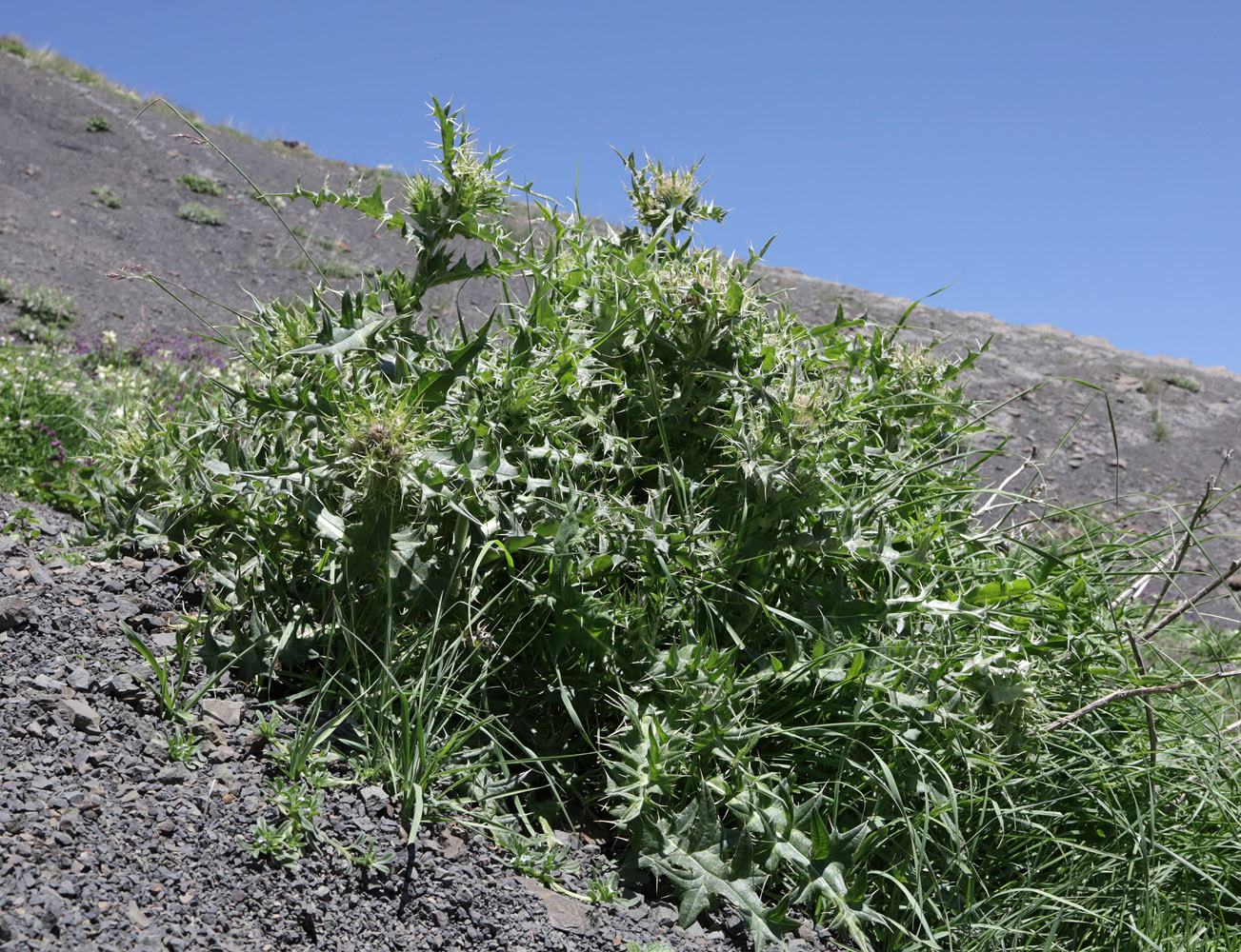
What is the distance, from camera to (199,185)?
13102mm

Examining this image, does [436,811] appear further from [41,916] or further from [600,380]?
[600,380]

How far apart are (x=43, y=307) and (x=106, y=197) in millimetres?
5017

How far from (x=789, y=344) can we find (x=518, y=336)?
34.8 inches

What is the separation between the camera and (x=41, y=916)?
158cm

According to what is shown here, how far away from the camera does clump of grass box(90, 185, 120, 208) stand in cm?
1152

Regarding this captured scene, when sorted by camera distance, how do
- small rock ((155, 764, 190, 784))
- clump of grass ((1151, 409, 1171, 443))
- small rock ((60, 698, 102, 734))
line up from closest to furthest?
small rock ((155, 764, 190, 784))
small rock ((60, 698, 102, 734))
clump of grass ((1151, 409, 1171, 443))

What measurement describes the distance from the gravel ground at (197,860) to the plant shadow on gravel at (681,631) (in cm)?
8

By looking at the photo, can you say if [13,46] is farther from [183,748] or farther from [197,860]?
[197,860]

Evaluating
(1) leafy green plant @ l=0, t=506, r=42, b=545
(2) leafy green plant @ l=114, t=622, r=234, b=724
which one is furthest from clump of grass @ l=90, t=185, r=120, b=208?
(2) leafy green plant @ l=114, t=622, r=234, b=724

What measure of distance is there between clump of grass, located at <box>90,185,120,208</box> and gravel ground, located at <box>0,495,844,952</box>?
10975 mm

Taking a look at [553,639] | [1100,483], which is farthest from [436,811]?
[1100,483]

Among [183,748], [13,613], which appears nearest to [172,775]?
[183,748]

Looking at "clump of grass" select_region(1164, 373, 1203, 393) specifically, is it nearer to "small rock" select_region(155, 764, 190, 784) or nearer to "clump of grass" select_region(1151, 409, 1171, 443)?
"clump of grass" select_region(1151, 409, 1171, 443)

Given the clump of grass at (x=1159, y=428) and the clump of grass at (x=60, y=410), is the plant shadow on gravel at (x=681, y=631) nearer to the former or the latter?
the clump of grass at (x=60, y=410)
